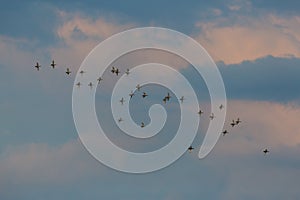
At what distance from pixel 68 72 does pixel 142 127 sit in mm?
11571

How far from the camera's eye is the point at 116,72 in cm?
7194

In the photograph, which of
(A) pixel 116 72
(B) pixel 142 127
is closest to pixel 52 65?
(A) pixel 116 72

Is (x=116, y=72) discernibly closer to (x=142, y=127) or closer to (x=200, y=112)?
(x=142, y=127)

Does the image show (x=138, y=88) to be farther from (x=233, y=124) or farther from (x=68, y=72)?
(x=233, y=124)

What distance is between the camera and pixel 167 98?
7612 cm

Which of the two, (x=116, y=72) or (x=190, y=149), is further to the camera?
(x=190, y=149)

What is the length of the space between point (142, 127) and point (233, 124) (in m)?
14.8

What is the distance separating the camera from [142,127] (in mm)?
73312

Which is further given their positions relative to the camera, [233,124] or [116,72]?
[233,124]

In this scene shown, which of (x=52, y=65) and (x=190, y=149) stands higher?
(x=52, y=65)

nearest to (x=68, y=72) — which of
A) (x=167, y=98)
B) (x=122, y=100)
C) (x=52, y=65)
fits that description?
(x=52, y=65)

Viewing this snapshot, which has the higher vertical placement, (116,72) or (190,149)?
(116,72)

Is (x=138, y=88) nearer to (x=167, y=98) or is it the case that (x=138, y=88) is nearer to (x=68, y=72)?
(x=167, y=98)

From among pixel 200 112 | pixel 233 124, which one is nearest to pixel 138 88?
pixel 200 112
